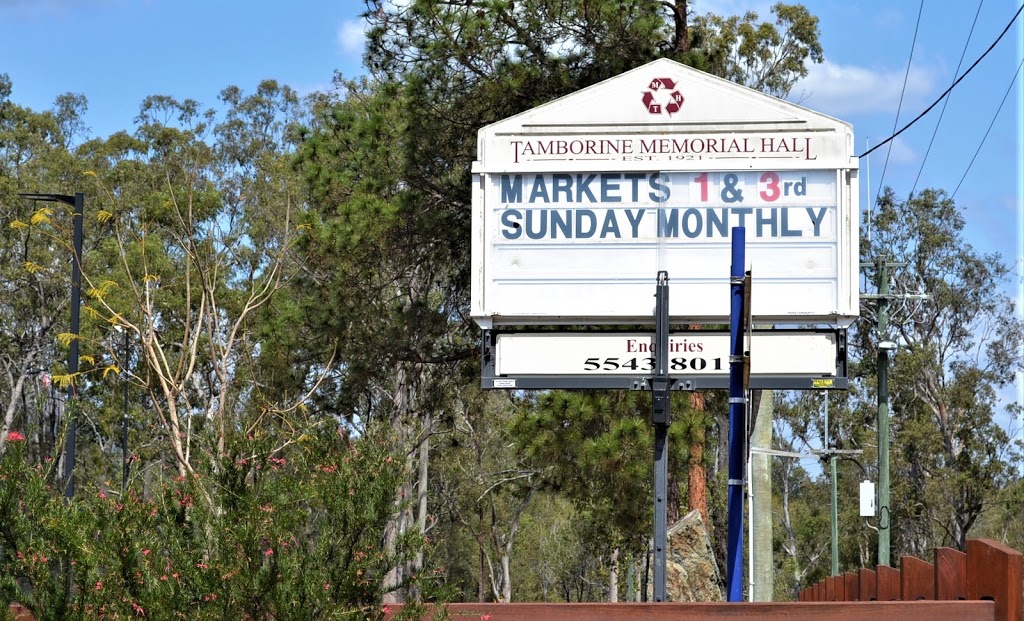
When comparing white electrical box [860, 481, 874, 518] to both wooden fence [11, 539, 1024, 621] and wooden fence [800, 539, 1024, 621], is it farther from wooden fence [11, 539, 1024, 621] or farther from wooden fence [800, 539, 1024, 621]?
wooden fence [11, 539, 1024, 621]

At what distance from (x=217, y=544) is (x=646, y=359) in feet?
16.5

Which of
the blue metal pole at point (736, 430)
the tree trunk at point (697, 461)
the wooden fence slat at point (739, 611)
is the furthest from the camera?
the tree trunk at point (697, 461)

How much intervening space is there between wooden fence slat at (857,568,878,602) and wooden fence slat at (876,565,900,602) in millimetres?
167

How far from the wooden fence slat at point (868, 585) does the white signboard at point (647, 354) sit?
2.53 meters

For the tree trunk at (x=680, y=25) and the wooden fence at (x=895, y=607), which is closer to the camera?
the wooden fence at (x=895, y=607)

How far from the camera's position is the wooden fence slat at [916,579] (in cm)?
571

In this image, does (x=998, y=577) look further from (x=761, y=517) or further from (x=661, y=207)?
(x=761, y=517)

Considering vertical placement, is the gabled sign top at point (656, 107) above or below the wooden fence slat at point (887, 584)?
above

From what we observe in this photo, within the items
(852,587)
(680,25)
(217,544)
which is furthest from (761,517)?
(217,544)

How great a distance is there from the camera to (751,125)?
33.8 ft

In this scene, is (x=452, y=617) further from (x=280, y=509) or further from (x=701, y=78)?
(x=701, y=78)

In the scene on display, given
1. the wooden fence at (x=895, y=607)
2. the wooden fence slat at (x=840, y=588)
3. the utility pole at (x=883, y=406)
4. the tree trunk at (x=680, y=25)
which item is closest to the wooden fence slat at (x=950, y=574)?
the wooden fence at (x=895, y=607)

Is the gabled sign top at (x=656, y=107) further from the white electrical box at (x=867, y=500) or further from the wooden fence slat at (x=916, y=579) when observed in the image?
the white electrical box at (x=867, y=500)

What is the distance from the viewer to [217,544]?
5.64m
